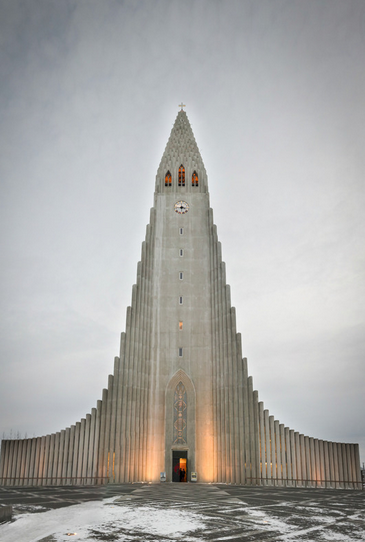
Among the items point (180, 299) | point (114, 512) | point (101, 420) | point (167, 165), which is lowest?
point (114, 512)

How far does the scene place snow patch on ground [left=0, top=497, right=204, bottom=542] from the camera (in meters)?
9.52

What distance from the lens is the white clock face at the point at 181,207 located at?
147ft

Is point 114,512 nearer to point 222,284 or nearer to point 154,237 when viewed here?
point 222,284

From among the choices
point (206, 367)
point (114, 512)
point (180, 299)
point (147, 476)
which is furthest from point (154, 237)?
point (114, 512)

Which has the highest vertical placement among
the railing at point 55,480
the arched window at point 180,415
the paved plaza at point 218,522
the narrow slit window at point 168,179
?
the narrow slit window at point 168,179

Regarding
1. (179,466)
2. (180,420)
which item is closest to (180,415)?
(180,420)

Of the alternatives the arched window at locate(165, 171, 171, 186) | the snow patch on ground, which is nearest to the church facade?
the arched window at locate(165, 171, 171, 186)

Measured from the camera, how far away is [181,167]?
47500 millimetres

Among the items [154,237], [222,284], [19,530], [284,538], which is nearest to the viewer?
[284,538]

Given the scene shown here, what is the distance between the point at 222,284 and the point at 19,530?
105 feet

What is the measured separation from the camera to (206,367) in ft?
127

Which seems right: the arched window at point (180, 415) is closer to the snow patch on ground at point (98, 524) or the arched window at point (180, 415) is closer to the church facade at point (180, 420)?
the church facade at point (180, 420)

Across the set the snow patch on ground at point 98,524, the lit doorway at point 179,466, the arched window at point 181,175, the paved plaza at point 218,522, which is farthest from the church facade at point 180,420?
the snow patch on ground at point 98,524

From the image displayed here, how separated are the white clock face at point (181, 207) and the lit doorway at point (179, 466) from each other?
2421 cm
